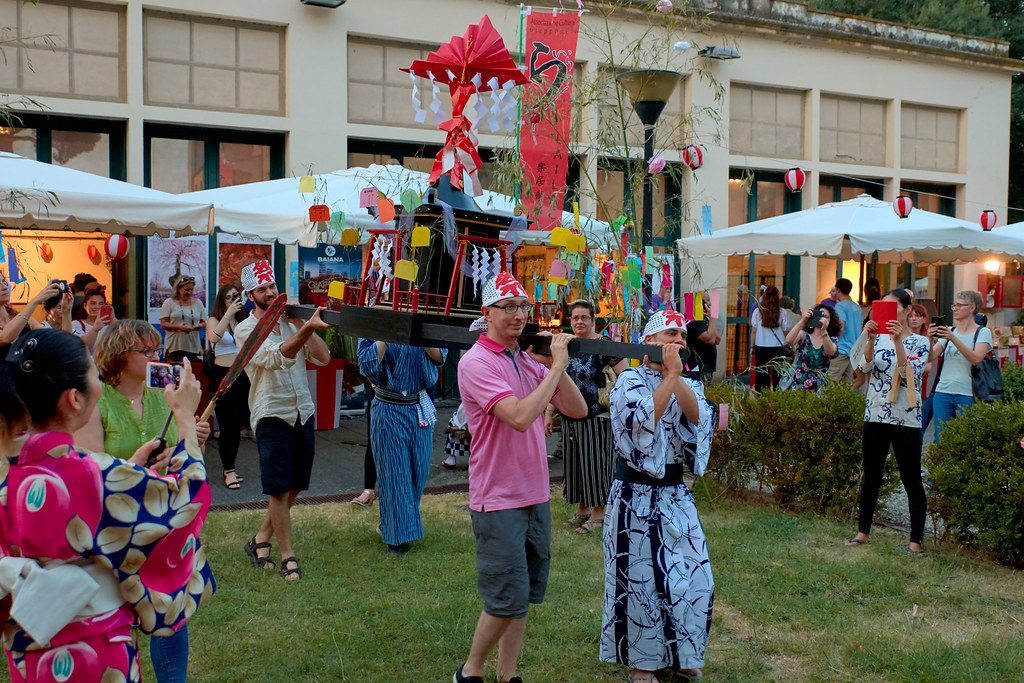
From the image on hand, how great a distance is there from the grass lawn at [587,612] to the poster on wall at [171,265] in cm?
555

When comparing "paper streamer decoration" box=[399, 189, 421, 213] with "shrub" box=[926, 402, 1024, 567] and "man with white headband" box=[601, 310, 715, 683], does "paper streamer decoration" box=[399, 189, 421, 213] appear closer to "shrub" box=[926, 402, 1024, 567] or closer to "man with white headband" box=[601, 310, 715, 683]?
"man with white headband" box=[601, 310, 715, 683]

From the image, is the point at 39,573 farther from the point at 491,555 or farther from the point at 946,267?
the point at 946,267

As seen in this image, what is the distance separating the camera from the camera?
10273 millimetres

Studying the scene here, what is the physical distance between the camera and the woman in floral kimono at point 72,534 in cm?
255

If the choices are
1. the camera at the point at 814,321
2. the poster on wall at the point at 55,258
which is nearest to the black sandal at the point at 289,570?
the camera at the point at 814,321

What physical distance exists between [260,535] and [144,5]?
27.6ft

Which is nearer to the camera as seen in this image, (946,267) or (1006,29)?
(946,267)

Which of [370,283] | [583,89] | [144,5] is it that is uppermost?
[144,5]

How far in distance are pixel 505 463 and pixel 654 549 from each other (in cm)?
95

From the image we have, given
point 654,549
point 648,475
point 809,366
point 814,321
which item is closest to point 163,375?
point 648,475

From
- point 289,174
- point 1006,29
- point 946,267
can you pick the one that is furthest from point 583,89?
point 1006,29

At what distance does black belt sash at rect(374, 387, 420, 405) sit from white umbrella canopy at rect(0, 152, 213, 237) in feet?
10.0

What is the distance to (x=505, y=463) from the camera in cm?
427

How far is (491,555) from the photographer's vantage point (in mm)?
4238
